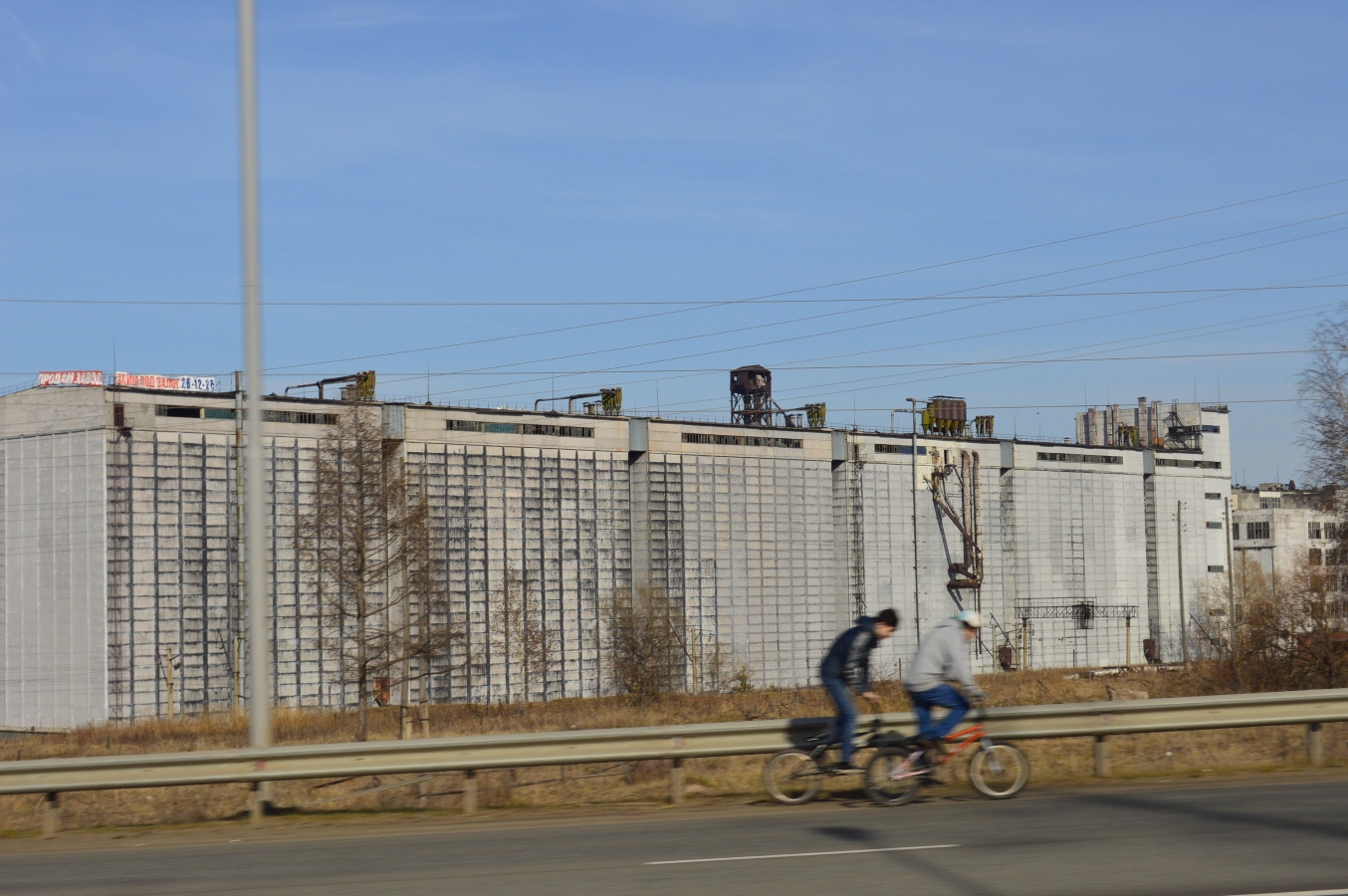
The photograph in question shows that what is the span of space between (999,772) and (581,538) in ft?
223

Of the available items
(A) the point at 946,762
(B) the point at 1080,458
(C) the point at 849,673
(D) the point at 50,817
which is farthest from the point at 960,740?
(B) the point at 1080,458

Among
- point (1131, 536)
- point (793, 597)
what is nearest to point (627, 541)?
point (793, 597)

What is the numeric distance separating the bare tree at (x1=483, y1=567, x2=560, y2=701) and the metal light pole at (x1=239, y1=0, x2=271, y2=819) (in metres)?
58.1

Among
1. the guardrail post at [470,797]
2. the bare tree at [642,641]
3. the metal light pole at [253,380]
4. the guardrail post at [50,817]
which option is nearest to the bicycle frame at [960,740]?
the guardrail post at [470,797]

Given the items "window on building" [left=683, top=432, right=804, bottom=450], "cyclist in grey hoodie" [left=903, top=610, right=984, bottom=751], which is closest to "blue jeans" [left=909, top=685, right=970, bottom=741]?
"cyclist in grey hoodie" [left=903, top=610, right=984, bottom=751]

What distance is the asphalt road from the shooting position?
9.82 metres

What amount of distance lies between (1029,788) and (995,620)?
9071 centimetres

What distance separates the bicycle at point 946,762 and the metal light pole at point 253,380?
6.42 m

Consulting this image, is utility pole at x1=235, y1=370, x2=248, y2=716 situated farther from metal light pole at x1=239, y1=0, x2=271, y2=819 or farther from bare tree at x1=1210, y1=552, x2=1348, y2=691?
metal light pole at x1=239, y1=0, x2=271, y2=819

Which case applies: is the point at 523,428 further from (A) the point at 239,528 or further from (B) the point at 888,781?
(B) the point at 888,781

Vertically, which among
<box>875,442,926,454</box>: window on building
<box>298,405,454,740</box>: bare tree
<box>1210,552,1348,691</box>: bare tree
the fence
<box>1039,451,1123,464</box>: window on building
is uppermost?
<box>875,442,926,454</box>: window on building

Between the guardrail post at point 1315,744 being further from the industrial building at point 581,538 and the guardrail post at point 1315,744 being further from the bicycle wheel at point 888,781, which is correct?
the industrial building at point 581,538

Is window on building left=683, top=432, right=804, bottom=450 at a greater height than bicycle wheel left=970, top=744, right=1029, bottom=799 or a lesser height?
greater

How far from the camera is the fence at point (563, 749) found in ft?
46.6
